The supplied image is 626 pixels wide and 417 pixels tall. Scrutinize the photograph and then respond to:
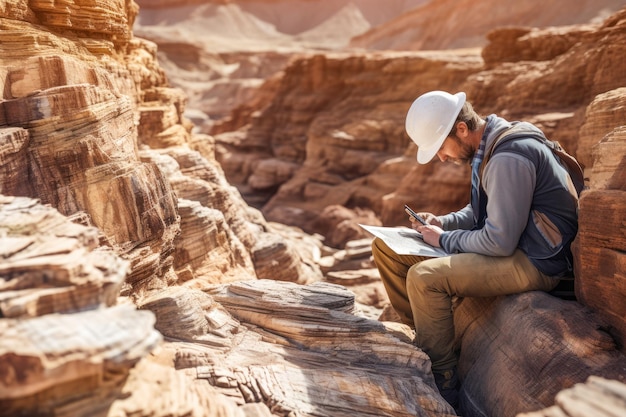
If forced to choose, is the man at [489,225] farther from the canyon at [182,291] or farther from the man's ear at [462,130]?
the canyon at [182,291]

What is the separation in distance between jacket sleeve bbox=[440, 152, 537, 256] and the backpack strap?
0.57 feet

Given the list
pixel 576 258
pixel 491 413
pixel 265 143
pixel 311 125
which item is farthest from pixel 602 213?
pixel 265 143

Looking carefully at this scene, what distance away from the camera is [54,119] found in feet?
12.8

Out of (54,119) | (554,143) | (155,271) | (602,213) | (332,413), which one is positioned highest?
(54,119)

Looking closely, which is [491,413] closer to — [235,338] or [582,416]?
[582,416]

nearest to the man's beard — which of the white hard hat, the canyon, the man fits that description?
the man

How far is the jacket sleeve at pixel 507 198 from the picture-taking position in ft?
10.9

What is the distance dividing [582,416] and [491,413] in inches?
58.4

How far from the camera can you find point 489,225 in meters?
3.44

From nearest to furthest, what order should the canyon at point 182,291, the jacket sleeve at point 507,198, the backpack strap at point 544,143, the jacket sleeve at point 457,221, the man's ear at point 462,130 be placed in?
the canyon at point 182,291 → the jacket sleeve at point 507,198 → the backpack strap at point 544,143 → the man's ear at point 462,130 → the jacket sleeve at point 457,221

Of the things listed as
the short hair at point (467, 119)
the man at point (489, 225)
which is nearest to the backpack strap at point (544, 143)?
the man at point (489, 225)

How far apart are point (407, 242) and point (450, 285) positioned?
1.64 feet

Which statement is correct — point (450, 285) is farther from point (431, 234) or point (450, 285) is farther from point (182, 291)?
point (182, 291)

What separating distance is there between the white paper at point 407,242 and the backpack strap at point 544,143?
677 millimetres
